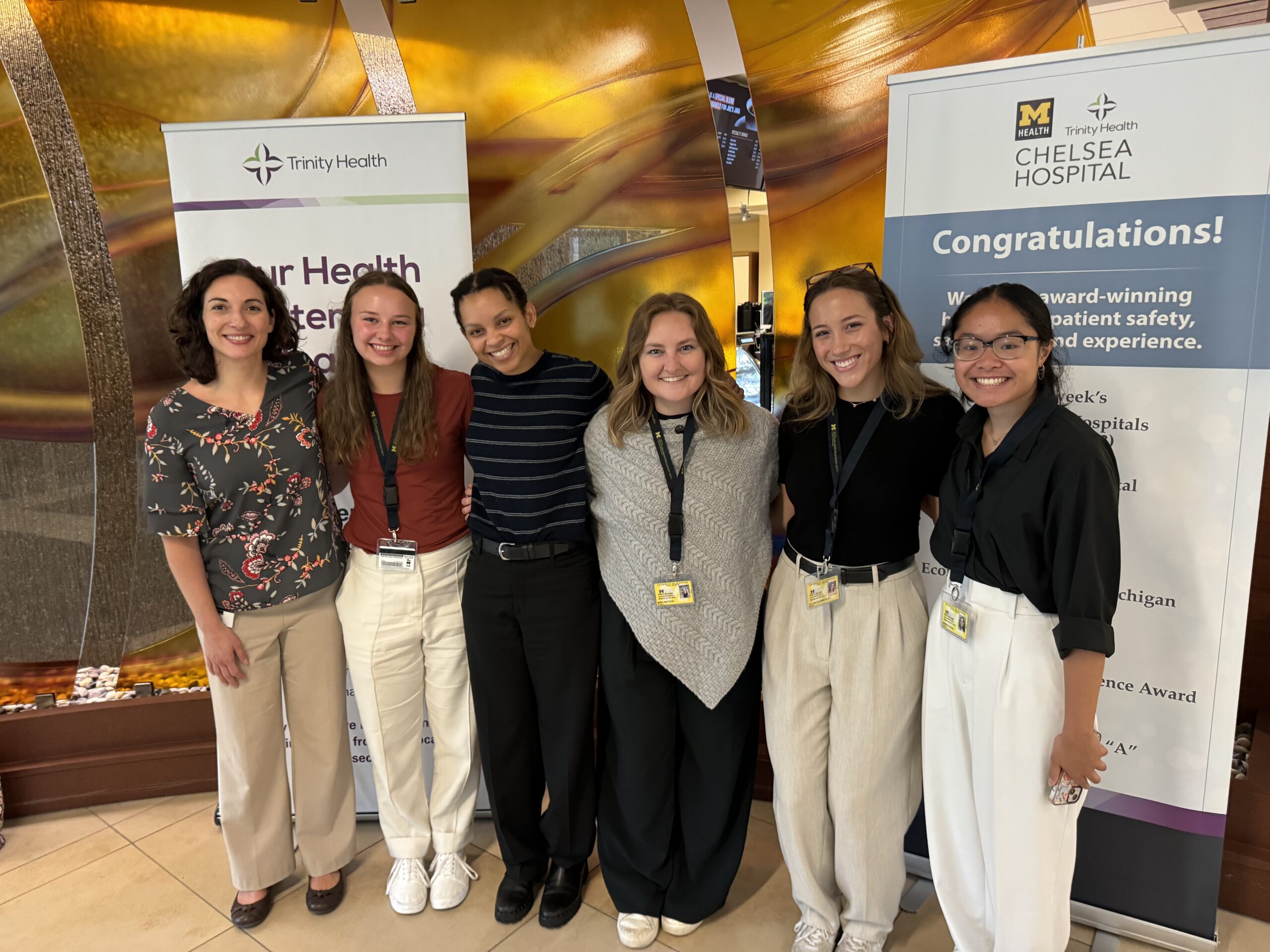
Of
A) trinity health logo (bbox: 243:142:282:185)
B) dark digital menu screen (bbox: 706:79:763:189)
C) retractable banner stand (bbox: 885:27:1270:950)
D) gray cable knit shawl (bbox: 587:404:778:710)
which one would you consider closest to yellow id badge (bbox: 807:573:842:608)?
gray cable knit shawl (bbox: 587:404:778:710)

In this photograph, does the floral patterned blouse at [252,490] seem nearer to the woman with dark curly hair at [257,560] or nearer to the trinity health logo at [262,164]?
the woman with dark curly hair at [257,560]

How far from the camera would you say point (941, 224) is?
227 centimetres

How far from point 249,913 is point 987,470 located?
8.16 feet

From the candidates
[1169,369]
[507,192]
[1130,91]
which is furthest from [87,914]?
[1130,91]

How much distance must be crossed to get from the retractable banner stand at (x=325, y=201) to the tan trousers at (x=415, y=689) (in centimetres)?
94

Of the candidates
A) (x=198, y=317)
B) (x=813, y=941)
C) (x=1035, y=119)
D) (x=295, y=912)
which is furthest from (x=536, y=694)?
(x=1035, y=119)

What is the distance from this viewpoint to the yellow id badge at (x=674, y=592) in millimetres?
1954

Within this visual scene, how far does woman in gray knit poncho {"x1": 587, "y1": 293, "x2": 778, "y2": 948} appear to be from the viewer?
1948 mm

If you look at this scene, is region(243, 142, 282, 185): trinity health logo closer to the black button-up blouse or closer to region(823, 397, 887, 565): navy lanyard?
region(823, 397, 887, 565): navy lanyard

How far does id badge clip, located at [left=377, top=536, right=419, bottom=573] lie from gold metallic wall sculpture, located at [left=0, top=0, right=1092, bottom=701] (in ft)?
5.15

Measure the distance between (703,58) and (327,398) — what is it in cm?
209

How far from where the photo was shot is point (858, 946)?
82.7 inches

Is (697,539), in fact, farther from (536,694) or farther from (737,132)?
(737,132)

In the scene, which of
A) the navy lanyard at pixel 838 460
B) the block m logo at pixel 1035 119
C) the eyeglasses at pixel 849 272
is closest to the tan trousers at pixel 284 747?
the navy lanyard at pixel 838 460
